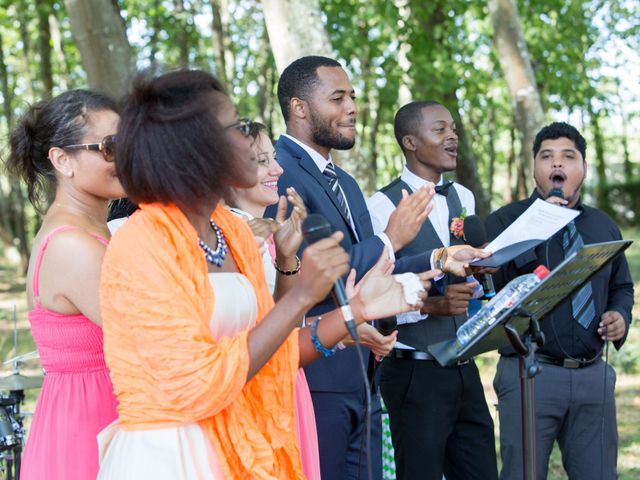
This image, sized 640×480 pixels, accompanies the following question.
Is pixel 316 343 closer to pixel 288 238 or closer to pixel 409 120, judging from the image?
pixel 288 238

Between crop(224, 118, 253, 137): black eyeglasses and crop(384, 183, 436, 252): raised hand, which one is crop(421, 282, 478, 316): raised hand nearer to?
crop(384, 183, 436, 252): raised hand

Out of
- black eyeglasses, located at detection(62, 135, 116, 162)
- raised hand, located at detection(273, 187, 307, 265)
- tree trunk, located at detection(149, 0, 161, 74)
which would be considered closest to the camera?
black eyeglasses, located at detection(62, 135, 116, 162)

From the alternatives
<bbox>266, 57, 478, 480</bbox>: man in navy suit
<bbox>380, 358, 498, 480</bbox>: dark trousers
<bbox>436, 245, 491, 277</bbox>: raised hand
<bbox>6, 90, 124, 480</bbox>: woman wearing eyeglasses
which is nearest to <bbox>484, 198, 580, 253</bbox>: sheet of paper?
<bbox>436, 245, 491, 277</bbox>: raised hand

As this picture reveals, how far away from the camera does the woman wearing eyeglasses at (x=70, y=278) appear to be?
9.95ft

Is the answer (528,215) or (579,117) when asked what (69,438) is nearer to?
(528,215)

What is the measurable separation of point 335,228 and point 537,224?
3.22ft

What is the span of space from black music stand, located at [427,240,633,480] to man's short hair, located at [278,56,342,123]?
189cm

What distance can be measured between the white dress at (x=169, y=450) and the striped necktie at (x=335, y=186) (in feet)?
5.88

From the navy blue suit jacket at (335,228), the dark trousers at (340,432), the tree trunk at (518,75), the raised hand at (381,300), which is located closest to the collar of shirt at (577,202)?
the navy blue suit jacket at (335,228)

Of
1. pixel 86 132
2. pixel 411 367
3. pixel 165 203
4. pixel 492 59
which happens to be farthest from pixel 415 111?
pixel 492 59

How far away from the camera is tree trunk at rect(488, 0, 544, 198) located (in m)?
10.3

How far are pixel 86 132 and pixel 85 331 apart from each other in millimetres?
758

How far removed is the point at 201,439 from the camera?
255 cm

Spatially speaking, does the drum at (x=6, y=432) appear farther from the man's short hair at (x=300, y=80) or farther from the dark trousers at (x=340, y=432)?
the man's short hair at (x=300, y=80)
